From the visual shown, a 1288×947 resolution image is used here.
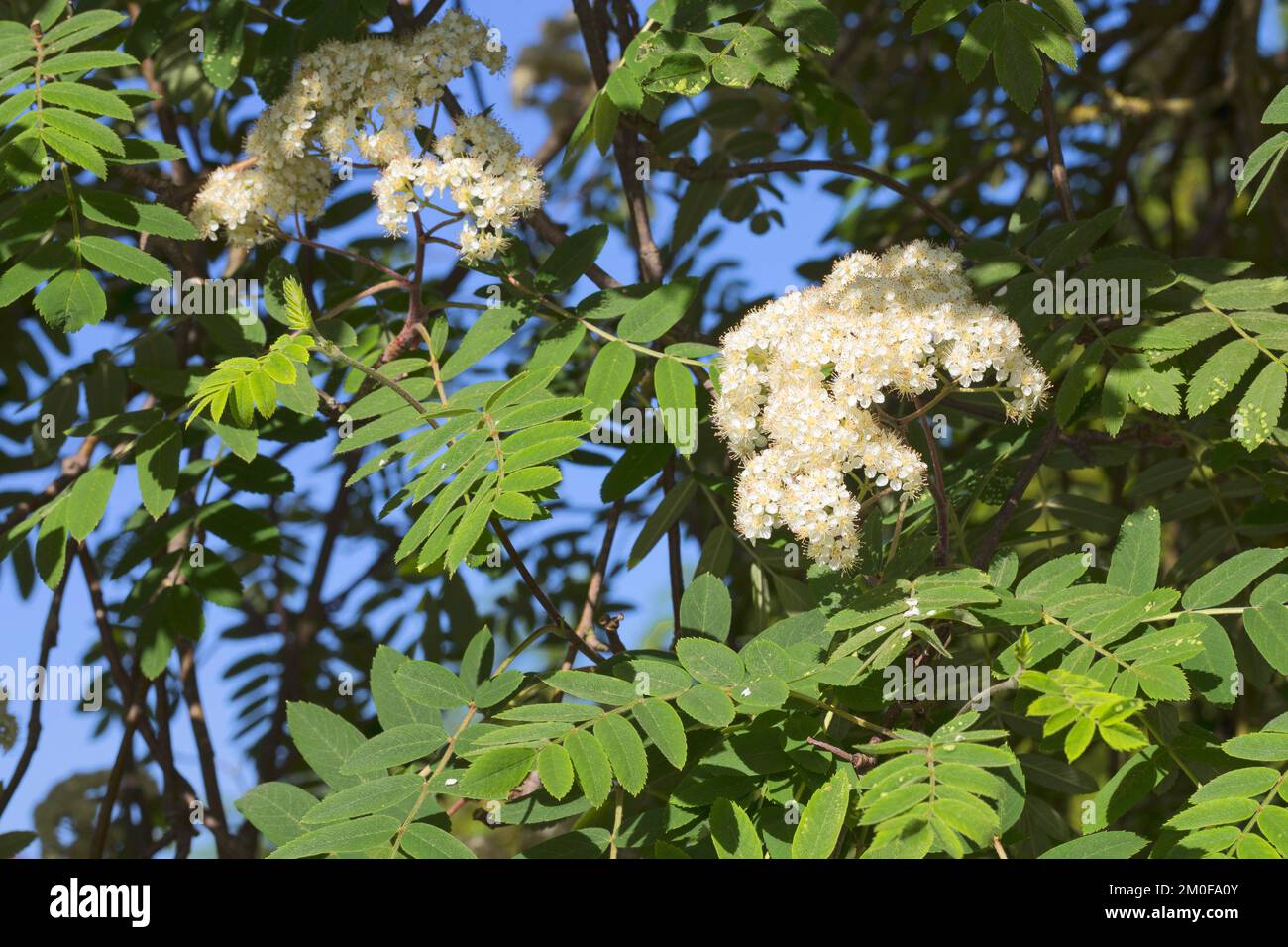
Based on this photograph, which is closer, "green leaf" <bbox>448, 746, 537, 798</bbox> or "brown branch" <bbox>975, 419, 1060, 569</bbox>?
"green leaf" <bbox>448, 746, 537, 798</bbox>

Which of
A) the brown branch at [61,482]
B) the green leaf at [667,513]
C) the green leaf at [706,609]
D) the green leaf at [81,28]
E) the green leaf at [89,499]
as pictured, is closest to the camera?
the green leaf at [706,609]

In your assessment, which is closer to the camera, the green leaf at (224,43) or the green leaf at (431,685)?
the green leaf at (431,685)

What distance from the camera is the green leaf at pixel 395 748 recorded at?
7.95 feet

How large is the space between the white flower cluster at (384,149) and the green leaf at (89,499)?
0.64 metres

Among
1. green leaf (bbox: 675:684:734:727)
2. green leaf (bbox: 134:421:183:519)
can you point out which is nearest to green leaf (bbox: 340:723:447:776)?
green leaf (bbox: 675:684:734:727)

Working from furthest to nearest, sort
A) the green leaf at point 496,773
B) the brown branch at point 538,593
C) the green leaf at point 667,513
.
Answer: the green leaf at point 667,513, the brown branch at point 538,593, the green leaf at point 496,773

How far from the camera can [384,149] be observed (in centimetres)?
297

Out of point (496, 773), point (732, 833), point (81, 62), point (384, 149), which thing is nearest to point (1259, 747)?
point (732, 833)

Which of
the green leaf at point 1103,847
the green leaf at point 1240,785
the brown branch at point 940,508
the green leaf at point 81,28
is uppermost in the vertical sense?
the green leaf at point 81,28

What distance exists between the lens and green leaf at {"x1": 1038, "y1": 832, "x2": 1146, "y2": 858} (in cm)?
216

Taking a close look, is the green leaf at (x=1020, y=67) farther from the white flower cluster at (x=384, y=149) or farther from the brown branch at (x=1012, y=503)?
the white flower cluster at (x=384, y=149)

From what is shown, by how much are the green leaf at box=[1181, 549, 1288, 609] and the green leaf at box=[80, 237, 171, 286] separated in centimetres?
225

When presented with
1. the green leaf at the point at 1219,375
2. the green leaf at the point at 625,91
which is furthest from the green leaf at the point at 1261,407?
the green leaf at the point at 625,91

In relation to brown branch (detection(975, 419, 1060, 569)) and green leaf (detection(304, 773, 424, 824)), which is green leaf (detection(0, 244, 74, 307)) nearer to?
green leaf (detection(304, 773, 424, 824))
